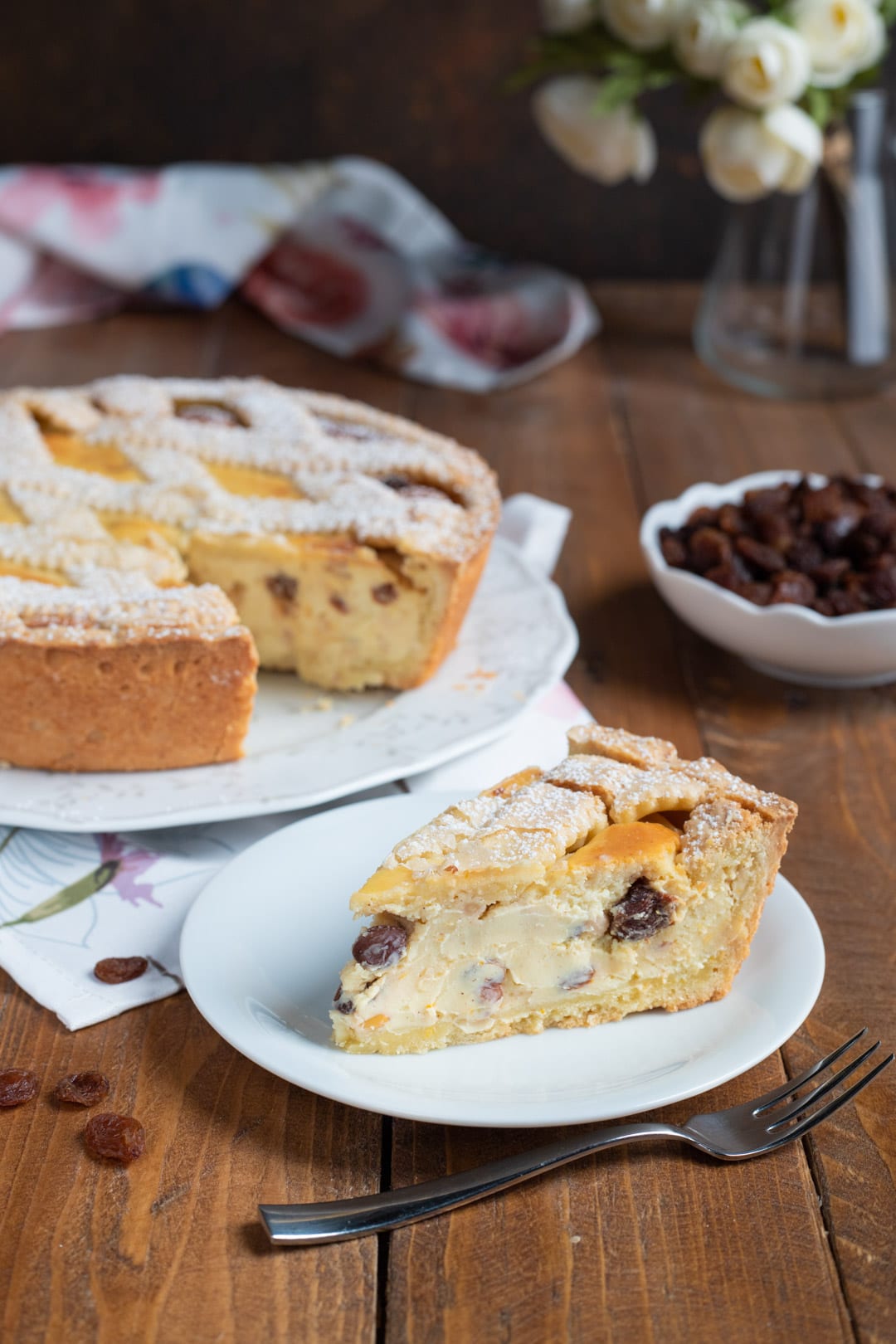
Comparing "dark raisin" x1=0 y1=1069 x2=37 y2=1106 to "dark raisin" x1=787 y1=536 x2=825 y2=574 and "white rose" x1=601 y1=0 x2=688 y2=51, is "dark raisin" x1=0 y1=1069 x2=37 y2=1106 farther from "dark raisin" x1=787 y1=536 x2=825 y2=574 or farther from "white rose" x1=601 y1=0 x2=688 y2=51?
"white rose" x1=601 y1=0 x2=688 y2=51

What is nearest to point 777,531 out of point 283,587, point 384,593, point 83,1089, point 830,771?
point 830,771

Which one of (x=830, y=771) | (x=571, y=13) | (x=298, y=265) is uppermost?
(x=571, y=13)

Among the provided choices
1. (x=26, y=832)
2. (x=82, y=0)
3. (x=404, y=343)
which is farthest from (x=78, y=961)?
(x=82, y=0)

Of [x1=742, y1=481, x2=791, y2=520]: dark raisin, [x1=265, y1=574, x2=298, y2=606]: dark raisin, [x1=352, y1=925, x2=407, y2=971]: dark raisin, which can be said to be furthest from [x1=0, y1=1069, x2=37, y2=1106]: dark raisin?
[x1=742, y1=481, x2=791, y2=520]: dark raisin

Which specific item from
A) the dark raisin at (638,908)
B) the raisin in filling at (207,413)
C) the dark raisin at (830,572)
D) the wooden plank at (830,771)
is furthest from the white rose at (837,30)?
the dark raisin at (638,908)

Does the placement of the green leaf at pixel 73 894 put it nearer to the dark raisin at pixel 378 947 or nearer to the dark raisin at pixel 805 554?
the dark raisin at pixel 378 947

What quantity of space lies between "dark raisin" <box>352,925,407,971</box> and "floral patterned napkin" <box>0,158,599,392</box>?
2.58 metres

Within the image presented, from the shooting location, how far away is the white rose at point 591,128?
348cm

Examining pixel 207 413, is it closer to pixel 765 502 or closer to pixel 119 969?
pixel 765 502

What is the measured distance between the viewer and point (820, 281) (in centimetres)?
369

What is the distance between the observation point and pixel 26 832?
2.03 meters

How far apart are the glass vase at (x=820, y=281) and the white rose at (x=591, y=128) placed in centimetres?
37

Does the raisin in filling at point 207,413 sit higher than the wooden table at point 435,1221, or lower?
lower

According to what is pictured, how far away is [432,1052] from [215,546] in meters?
1.09
